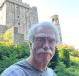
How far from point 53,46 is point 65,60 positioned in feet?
44.2

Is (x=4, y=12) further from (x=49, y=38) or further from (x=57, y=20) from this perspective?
(x=49, y=38)

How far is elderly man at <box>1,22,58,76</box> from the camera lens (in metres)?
2.09

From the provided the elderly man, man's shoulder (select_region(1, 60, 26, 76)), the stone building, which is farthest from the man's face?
the stone building

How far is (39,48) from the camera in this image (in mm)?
2092

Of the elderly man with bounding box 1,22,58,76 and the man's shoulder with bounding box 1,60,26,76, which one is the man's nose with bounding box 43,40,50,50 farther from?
the man's shoulder with bounding box 1,60,26,76

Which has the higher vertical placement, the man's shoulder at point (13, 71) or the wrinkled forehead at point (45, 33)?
the wrinkled forehead at point (45, 33)

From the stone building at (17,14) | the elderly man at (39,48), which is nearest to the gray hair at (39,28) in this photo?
the elderly man at (39,48)

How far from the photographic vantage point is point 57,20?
43906 millimetres

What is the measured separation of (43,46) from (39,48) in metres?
0.03

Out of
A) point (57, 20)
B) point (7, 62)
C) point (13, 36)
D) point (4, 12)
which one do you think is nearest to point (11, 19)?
point (4, 12)

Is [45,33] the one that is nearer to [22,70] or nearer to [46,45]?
[46,45]

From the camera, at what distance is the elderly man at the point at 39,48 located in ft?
6.86

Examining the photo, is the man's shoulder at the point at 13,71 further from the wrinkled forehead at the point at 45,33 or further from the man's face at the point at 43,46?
the wrinkled forehead at the point at 45,33

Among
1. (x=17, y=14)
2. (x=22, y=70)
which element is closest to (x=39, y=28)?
(x=22, y=70)
